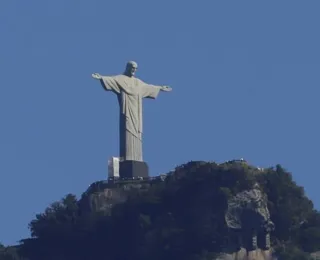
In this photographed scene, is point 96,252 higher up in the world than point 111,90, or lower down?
lower down

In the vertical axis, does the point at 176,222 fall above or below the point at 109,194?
below

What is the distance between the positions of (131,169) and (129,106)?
3268 mm

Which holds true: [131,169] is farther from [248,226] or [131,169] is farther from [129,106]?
[248,226]

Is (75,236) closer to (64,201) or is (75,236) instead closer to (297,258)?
(64,201)

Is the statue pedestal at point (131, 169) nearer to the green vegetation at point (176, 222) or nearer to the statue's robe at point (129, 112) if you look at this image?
the statue's robe at point (129, 112)

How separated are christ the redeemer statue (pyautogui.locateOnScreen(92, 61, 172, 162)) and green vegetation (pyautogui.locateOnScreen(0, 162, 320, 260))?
2.35 metres

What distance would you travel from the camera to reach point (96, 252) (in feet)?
348

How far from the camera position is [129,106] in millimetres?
107625

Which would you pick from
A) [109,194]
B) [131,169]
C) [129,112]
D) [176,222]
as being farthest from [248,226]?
[129,112]

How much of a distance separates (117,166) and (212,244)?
715 cm

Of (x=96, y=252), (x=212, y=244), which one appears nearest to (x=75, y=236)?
(x=96, y=252)

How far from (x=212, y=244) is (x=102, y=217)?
631 cm

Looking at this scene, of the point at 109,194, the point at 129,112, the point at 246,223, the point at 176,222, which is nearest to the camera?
the point at 246,223

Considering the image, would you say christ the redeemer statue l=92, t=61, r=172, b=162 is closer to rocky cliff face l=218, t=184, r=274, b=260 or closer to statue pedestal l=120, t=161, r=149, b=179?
statue pedestal l=120, t=161, r=149, b=179
